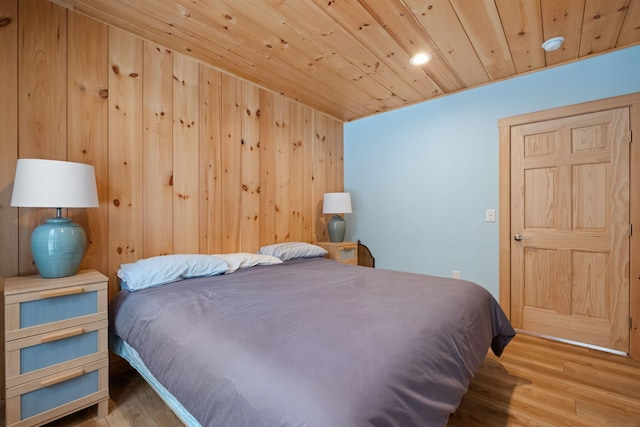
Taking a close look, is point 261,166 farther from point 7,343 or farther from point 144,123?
point 7,343

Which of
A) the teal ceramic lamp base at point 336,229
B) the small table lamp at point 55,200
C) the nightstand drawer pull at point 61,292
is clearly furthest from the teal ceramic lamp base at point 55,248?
the teal ceramic lamp base at point 336,229

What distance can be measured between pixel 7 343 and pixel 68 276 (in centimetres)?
36

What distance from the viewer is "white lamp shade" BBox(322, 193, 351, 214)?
3.26 m

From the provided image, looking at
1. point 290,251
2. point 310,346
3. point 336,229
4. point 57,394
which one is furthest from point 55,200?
point 336,229

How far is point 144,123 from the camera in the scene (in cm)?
209

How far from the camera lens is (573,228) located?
2.34 metres

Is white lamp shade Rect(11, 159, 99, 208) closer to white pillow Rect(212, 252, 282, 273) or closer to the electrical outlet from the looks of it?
white pillow Rect(212, 252, 282, 273)

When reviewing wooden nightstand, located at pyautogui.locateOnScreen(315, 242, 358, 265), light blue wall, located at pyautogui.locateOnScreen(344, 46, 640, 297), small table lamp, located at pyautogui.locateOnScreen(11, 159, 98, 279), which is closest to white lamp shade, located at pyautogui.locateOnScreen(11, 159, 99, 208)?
small table lamp, located at pyautogui.locateOnScreen(11, 159, 98, 279)

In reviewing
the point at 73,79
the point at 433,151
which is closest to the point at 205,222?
the point at 73,79

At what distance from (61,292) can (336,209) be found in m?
2.44

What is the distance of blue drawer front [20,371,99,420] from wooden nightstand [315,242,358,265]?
2.19 metres

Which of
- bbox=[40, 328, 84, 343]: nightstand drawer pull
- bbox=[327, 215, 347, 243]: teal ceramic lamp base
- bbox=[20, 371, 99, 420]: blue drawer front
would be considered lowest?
bbox=[20, 371, 99, 420]: blue drawer front

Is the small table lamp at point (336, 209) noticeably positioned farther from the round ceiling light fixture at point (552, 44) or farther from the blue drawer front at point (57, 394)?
the blue drawer front at point (57, 394)

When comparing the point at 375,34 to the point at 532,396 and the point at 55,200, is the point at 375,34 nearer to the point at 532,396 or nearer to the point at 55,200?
the point at 55,200
